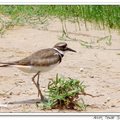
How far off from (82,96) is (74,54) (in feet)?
1.56

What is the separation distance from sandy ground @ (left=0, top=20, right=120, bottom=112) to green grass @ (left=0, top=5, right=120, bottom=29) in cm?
8

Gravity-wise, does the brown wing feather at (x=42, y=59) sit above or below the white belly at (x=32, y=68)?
above

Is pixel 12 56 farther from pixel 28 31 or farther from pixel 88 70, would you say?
pixel 88 70

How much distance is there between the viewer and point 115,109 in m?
3.69

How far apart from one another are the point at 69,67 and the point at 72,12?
0.50m

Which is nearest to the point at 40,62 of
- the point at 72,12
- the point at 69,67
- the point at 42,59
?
the point at 42,59

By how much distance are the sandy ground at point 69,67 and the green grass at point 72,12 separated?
8 cm

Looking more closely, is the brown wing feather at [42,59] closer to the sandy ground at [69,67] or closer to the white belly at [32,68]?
the white belly at [32,68]

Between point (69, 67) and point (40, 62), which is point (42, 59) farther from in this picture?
point (69, 67)

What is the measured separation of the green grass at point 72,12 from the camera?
167 inches

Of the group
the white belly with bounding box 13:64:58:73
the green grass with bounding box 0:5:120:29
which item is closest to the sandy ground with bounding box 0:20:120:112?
A: the green grass with bounding box 0:5:120:29

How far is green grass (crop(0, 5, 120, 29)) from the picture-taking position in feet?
13.9

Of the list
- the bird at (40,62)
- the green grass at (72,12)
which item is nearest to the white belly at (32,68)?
the bird at (40,62)
